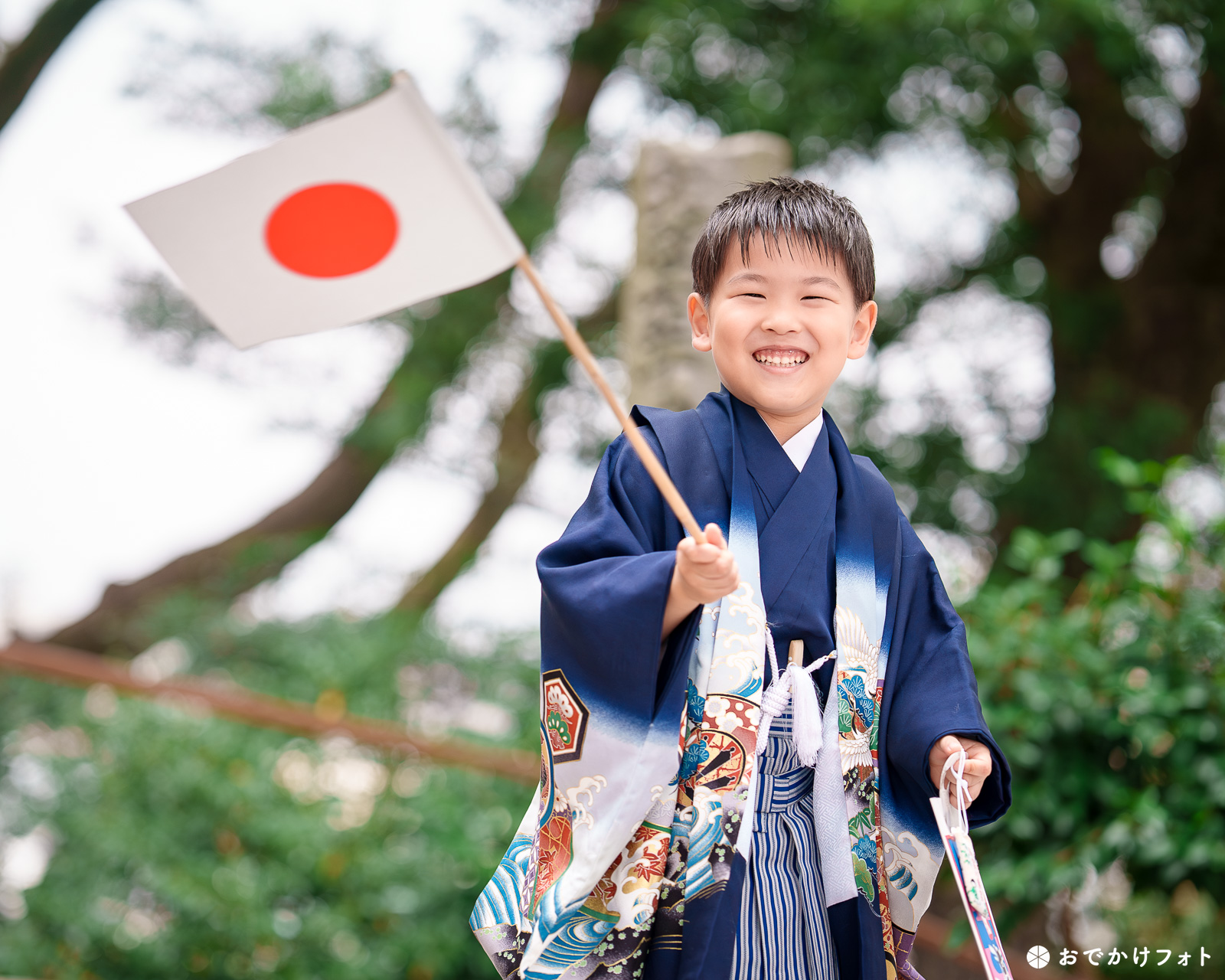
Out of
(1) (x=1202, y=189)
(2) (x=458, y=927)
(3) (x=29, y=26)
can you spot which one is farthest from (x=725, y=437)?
(3) (x=29, y=26)

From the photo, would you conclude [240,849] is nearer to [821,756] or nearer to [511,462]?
[511,462]

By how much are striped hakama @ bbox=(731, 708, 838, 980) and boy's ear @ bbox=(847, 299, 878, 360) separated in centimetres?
50

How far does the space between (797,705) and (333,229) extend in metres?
0.81

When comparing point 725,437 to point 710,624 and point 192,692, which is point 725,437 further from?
point 192,692

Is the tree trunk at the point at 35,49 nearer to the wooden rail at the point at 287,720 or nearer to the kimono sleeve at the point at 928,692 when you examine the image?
the wooden rail at the point at 287,720

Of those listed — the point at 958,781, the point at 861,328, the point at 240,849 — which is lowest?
the point at 240,849

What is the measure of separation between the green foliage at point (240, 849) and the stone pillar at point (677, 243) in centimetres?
174

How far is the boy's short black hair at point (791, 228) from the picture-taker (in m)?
1.45

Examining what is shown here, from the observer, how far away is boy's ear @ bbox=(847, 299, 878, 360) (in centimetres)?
156

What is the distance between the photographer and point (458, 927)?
3818 millimetres

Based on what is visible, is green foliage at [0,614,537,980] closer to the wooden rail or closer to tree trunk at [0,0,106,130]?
the wooden rail

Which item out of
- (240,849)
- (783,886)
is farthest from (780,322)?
(240,849)

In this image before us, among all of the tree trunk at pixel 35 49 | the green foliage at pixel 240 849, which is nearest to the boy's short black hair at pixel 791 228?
the green foliage at pixel 240 849

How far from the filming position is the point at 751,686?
138 cm
